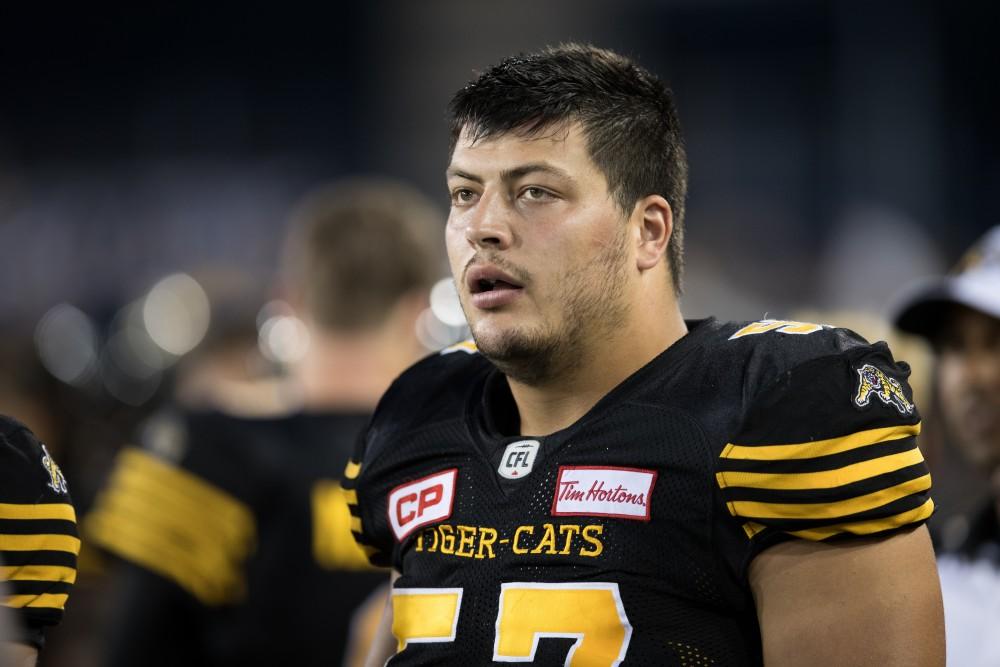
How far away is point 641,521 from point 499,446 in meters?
0.29

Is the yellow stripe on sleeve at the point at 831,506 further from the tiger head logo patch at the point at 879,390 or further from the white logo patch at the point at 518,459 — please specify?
the white logo patch at the point at 518,459

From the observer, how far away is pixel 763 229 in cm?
1242

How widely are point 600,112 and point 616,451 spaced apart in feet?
1.62

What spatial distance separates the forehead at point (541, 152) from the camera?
1.84 metres

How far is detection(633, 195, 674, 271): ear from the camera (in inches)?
75.5

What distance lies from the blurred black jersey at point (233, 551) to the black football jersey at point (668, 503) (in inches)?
38.9

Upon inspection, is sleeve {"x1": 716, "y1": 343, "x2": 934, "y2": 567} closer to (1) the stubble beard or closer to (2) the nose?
(1) the stubble beard

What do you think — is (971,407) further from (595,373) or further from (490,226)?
(490,226)

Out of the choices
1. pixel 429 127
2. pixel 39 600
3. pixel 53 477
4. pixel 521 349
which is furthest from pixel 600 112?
pixel 429 127

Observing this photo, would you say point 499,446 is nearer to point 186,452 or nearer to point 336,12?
point 186,452

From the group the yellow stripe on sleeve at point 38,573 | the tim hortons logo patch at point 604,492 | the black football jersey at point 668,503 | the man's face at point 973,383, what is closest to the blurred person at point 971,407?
the man's face at point 973,383

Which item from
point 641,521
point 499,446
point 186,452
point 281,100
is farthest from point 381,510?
point 281,100

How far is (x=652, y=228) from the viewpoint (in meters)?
1.94

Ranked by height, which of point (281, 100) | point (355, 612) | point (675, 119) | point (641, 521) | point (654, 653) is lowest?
point (355, 612)
